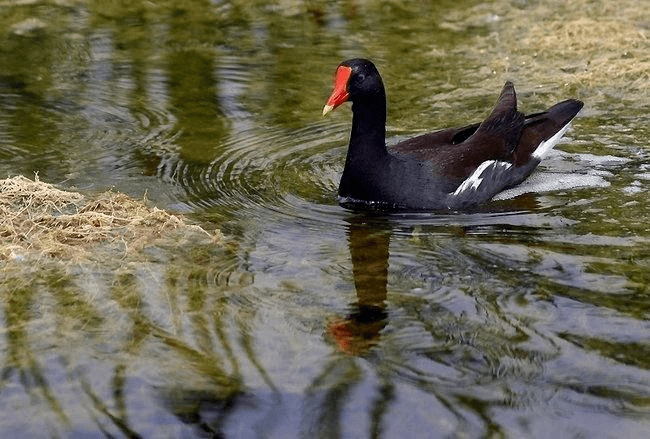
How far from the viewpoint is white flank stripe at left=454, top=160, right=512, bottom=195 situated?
6461 millimetres

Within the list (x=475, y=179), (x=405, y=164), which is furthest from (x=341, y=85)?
(x=475, y=179)

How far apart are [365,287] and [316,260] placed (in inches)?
16.0

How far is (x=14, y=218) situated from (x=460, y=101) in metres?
3.65

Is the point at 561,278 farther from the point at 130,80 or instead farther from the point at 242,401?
the point at 130,80

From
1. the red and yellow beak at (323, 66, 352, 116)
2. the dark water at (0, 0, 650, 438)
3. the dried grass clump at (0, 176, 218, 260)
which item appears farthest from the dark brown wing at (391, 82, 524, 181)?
the dried grass clump at (0, 176, 218, 260)

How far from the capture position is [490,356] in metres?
4.43

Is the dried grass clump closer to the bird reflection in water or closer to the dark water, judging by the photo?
the dark water

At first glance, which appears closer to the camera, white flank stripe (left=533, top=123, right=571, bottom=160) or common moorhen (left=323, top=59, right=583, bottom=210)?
common moorhen (left=323, top=59, right=583, bottom=210)

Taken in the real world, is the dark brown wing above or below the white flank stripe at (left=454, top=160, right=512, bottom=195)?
above

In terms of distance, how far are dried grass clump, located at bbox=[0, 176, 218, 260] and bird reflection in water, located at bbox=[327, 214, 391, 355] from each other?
0.86m

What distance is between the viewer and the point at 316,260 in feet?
18.1

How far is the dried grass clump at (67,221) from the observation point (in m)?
5.45

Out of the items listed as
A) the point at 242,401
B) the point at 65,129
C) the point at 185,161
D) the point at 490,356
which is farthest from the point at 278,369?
the point at 65,129

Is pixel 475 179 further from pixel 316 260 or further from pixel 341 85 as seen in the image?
pixel 316 260
